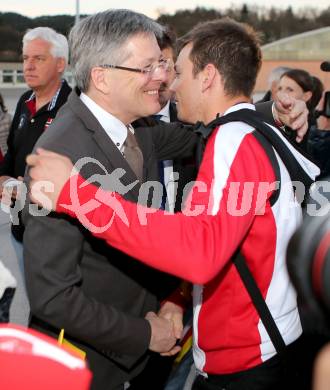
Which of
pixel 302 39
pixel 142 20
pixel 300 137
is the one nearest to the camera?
pixel 142 20

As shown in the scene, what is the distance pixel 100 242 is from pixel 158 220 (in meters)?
0.38

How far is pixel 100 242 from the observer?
191 centimetres

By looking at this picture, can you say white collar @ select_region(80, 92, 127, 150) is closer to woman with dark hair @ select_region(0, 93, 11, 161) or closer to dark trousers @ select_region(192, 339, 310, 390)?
dark trousers @ select_region(192, 339, 310, 390)

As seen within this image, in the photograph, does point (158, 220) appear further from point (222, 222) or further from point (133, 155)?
point (133, 155)

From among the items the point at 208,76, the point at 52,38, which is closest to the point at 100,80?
the point at 208,76

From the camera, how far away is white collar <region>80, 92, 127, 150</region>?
205 centimetres

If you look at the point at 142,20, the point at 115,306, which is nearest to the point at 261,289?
the point at 115,306

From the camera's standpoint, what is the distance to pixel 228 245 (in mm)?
1589

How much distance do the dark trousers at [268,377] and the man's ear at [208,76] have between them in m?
1.01

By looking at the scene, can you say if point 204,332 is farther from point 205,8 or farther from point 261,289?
point 205,8

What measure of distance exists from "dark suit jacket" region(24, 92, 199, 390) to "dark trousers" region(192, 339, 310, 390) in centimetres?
29

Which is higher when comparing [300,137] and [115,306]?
[300,137]

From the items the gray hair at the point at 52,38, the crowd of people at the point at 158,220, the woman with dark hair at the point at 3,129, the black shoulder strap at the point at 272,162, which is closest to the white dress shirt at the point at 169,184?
the crowd of people at the point at 158,220

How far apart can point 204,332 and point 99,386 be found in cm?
41
